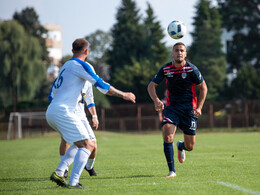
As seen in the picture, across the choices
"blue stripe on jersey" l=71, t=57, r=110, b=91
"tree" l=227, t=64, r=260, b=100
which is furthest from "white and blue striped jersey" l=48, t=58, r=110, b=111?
"tree" l=227, t=64, r=260, b=100

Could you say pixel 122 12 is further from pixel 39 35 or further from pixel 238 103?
pixel 238 103

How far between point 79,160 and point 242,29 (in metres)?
50.4

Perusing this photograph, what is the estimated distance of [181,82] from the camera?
7.72m

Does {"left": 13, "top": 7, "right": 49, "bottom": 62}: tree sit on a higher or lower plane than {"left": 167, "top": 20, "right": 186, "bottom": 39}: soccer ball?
higher

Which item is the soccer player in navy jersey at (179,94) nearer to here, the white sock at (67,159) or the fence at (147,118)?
the white sock at (67,159)

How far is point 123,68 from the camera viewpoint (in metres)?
53.4

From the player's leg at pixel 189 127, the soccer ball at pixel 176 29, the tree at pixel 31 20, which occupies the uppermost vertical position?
the tree at pixel 31 20

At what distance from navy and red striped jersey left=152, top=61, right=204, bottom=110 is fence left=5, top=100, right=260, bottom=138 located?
2579 cm

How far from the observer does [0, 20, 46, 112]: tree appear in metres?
39.3

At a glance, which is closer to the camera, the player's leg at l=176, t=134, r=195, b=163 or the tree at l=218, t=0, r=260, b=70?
the player's leg at l=176, t=134, r=195, b=163

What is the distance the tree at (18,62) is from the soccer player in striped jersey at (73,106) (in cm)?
3391

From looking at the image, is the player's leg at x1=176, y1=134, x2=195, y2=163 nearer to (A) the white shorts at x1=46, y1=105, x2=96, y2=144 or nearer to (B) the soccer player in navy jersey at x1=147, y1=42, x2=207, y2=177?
(B) the soccer player in navy jersey at x1=147, y1=42, x2=207, y2=177

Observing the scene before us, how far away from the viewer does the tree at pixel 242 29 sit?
168 feet

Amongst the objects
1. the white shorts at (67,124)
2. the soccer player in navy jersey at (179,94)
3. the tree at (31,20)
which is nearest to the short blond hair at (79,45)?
the white shorts at (67,124)
